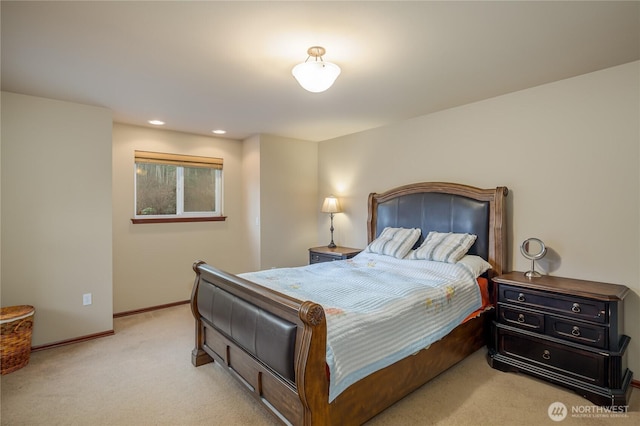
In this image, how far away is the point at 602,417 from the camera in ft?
6.70

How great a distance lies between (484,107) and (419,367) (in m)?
2.54

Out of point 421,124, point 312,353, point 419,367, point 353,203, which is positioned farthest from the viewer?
point 353,203

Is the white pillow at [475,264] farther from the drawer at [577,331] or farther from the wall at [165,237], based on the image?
the wall at [165,237]

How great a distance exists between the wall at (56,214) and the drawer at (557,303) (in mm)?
3918

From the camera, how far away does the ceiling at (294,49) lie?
171cm

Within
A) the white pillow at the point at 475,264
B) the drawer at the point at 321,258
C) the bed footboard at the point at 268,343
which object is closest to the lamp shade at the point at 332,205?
the drawer at the point at 321,258

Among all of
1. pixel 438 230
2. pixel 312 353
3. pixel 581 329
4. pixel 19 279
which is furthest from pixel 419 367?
pixel 19 279

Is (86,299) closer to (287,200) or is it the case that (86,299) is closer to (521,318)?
(287,200)

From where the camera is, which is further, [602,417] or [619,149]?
[619,149]

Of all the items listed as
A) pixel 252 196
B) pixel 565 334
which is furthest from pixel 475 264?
pixel 252 196

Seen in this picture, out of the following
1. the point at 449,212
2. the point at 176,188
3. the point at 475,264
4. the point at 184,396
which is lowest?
the point at 184,396

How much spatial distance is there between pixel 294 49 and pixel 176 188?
10.3 feet

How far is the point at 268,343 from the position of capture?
1817 millimetres

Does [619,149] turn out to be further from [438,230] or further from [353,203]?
[353,203]
